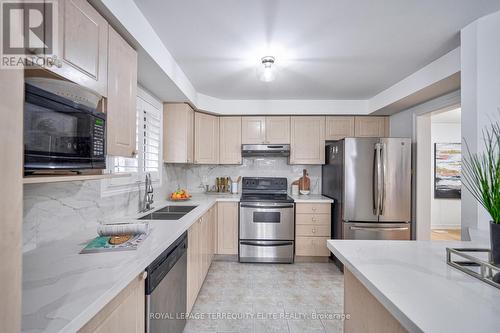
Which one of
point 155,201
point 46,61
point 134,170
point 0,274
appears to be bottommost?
point 155,201

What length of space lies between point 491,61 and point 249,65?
186 cm

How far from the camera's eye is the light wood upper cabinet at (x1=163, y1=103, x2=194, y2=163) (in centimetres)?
296

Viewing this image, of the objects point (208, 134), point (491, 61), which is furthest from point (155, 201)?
point (491, 61)

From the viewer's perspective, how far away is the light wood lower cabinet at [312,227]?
10.7 ft

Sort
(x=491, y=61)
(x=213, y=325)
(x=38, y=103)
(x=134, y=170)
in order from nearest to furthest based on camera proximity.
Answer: (x=38, y=103) → (x=491, y=61) → (x=213, y=325) → (x=134, y=170)

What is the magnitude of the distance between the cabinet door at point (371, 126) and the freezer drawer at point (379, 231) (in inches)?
56.0

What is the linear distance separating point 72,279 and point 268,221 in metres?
2.53

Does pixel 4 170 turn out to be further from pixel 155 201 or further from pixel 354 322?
pixel 155 201

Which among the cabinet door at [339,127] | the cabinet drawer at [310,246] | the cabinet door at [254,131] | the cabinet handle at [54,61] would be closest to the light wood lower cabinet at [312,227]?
the cabinet drawer at [310,246]

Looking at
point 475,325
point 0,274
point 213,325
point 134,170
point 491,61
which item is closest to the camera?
point 0,274

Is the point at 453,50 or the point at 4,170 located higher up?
the point at 453,50

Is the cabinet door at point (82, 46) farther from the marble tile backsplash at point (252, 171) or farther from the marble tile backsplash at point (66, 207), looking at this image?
the marble tile backsplash at point (252, 171)

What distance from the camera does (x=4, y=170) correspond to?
1.45 feet

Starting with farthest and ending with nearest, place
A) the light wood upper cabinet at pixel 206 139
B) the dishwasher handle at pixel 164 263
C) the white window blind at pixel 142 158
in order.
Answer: the light wood upper cabinet at pixel 206 139
the white window blind at pixel 142 158
the dishwasher handle at pixel 164 263
